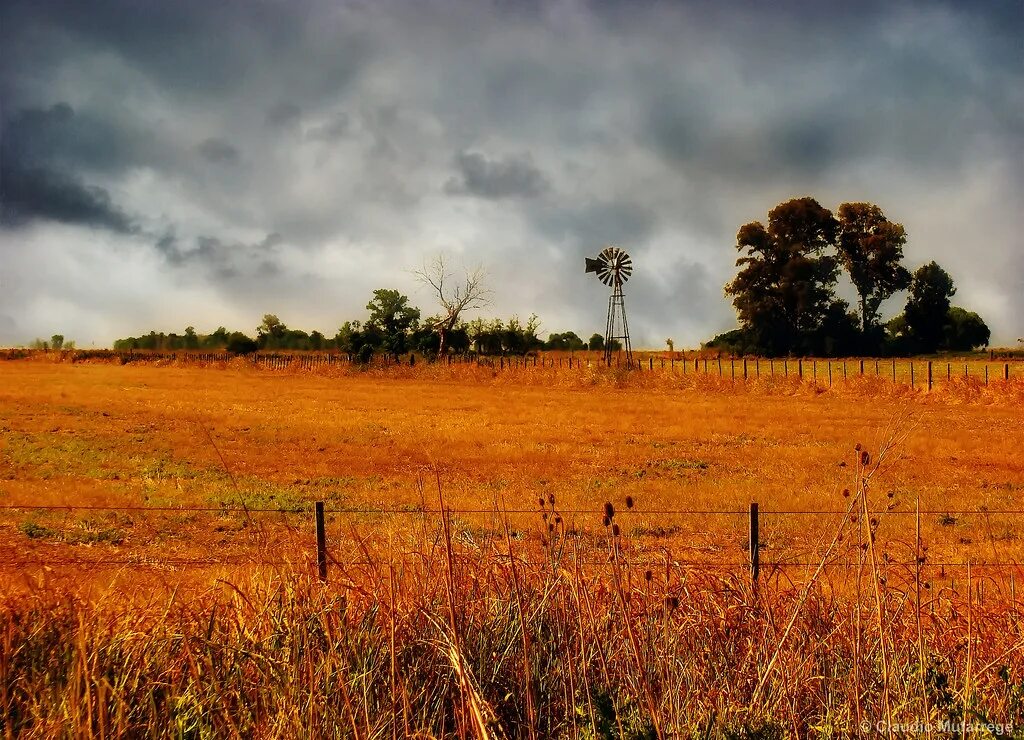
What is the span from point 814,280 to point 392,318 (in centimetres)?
3603

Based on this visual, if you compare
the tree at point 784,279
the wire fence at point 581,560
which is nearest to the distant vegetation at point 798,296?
the tree at point 784,279

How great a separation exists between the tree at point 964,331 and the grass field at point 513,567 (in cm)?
4871

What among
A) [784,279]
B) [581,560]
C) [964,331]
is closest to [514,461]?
[581,560]

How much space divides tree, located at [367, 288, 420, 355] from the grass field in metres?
34.2

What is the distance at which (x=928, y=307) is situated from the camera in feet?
255

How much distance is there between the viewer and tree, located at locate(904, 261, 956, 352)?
77000 mm

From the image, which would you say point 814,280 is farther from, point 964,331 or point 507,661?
point 507,661

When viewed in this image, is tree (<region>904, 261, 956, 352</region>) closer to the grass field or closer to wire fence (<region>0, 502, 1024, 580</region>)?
the grass field

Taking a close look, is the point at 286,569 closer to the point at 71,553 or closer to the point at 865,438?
the point at 71,553


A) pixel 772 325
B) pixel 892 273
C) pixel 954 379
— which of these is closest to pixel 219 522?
pixel 954 379

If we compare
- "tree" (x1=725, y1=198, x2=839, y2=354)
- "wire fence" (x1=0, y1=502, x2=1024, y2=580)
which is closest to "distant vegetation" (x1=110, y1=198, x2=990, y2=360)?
"tree" (x1=725, y1=198, x2=839, y2=354)

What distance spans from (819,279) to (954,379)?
37168 millimetres

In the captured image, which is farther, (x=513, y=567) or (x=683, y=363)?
(x=683, y=363)

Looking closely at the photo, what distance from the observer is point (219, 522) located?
543 inches
